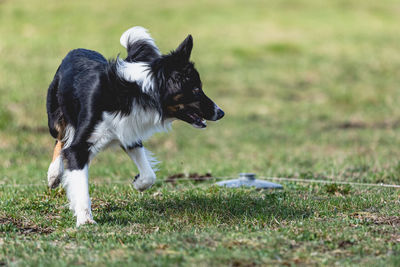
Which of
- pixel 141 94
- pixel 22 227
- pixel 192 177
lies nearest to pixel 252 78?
pixel 192 177

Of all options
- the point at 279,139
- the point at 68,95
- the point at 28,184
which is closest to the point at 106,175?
the point at 28,184

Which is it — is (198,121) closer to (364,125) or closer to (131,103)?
(131,103)

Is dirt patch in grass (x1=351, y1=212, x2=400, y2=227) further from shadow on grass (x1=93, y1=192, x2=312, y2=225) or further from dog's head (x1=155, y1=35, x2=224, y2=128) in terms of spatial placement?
dog's head (x1=155, y1=35, x2=224, y2=128)

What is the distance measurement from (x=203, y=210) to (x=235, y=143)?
306 inches

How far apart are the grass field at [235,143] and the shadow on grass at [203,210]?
0.09 ft

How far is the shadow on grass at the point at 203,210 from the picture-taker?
19.2 ft

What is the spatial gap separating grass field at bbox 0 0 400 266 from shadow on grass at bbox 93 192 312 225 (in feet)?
0.09

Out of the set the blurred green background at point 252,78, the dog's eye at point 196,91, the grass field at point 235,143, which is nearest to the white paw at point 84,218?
the grass field at point 235,143

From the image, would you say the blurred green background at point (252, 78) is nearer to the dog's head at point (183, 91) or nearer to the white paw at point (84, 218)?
the white paw at point (84, 218)

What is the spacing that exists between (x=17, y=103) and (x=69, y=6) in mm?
17917

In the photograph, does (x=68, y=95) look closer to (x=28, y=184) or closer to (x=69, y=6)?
(x=28, y=184)

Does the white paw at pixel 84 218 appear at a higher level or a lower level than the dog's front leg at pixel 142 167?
lower

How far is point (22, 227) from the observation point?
5715 millimetres

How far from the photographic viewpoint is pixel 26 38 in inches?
957
